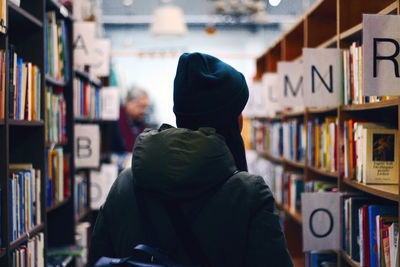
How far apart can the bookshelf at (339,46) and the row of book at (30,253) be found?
1619 millimetres

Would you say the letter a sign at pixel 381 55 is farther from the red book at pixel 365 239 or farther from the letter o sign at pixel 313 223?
the letter o sign at pixel 313 223

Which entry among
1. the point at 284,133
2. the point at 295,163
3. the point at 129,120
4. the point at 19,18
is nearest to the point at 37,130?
the point at 19,18

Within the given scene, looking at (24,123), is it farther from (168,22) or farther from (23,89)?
(168,22)

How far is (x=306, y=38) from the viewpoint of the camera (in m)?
3.45

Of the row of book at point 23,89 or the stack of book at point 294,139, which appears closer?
the row of book at point 23,89

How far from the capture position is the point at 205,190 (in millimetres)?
1271

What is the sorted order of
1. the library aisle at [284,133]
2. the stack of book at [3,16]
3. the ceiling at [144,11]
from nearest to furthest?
1. the stack of book at [3,16]
2. the library aisle at [284,133]
3. the ceiling at [144,11]

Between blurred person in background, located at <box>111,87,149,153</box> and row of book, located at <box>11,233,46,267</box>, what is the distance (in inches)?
137

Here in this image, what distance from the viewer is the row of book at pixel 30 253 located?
218 cm

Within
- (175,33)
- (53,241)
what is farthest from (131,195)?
(175,33)

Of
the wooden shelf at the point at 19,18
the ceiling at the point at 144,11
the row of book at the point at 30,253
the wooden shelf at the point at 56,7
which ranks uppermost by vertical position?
the ceiling at the point at 144,11

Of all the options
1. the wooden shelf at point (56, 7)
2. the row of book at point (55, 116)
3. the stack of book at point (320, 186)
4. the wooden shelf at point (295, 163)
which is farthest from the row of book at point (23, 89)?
the wooden shelf at point (295, 163)

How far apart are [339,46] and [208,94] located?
159cm

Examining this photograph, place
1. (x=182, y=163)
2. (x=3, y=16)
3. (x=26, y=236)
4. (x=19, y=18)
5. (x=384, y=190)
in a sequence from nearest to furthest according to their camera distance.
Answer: (x=182, y=163)
(x=3, y=16)
(x=384, y=190)
(x=26, y=236)
(x=19, y=18)
